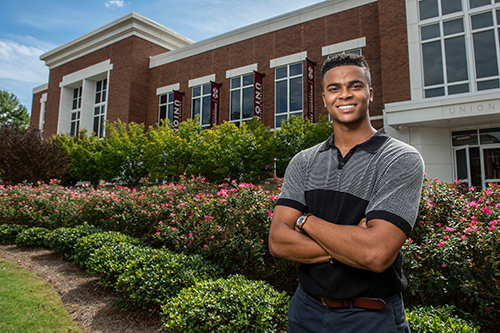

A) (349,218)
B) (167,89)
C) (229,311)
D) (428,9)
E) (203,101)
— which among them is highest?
(428,9)

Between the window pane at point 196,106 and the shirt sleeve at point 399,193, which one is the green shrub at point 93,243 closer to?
the shirt sleeve at point 399,193

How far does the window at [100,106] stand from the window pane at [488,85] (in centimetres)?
2655

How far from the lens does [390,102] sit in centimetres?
1528

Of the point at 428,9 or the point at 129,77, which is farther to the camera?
the point at 129,77

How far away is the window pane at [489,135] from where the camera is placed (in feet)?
45.1

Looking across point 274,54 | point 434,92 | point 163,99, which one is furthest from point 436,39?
point 163,99

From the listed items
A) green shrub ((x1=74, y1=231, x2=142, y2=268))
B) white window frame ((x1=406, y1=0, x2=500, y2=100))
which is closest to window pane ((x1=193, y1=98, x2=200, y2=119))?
white window frame ((x1=406, y1=0, x2=500, y2=100))

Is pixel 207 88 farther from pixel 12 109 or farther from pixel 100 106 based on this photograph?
pixel 12 109

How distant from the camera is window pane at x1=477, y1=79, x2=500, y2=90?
13586 millimetres

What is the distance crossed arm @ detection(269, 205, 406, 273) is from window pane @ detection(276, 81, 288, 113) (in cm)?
1807

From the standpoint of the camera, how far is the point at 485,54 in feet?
45.5

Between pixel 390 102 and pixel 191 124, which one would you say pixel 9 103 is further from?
pixel 390 102

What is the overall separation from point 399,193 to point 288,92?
1827 centimetres

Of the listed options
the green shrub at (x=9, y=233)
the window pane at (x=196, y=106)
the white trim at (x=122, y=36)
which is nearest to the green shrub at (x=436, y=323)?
the green shrub at (x=9, y=233)
